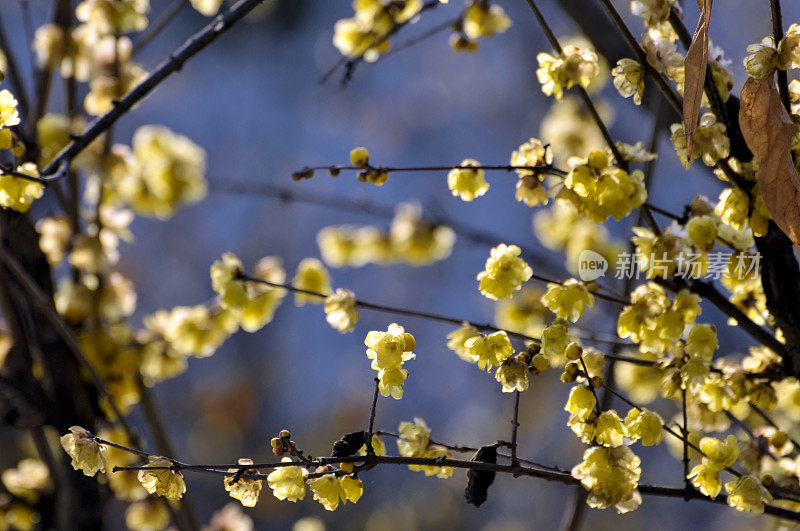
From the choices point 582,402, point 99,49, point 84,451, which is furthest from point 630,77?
point 99,49

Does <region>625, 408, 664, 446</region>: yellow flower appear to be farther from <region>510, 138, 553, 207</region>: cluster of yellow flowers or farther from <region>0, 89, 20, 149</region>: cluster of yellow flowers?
<region>0, 89, 20, 149</region>: cluster of yellow flowers

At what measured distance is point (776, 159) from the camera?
0.44 metres

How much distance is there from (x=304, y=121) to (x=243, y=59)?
0.55 metres

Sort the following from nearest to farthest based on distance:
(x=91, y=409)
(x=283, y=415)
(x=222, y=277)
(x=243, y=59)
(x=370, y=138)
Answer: (x=222, y=277) < (x=91, y=409) < (x=283, y=415) < (x=370, y=138) < (x=243, y=59)

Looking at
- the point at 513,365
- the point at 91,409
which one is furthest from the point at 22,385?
the point at 513,365

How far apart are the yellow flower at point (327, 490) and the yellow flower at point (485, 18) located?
1.60 ft

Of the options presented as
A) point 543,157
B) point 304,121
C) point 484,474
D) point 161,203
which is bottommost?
point 484,474

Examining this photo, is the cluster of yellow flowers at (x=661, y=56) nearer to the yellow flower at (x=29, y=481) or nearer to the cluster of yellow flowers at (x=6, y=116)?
the cluster of yellow flowers at (x=6, y=116)

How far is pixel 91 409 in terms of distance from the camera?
80 cm

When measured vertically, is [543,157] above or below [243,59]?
below

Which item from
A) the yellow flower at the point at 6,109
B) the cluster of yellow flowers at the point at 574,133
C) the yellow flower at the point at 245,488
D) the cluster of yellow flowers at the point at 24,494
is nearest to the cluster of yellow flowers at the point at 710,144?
the yellow flower at the point at 245,488

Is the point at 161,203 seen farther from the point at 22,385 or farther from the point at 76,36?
the point at 22,385

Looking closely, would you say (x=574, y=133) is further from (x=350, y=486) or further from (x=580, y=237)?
(x=350, y=486)

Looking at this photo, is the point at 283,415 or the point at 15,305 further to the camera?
the point at 283,415
